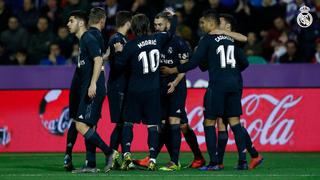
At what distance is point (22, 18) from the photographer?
21.8 m

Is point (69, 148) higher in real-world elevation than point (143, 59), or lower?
lower

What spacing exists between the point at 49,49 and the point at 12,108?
2.91 metres

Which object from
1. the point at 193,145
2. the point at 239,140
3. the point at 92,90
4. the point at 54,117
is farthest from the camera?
the point at 54,117

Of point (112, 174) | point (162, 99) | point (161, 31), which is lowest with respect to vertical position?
point (112, 174)

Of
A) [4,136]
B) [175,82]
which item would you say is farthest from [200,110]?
[175,82]

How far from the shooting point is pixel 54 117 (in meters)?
17.6

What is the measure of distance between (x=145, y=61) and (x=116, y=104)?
107cm

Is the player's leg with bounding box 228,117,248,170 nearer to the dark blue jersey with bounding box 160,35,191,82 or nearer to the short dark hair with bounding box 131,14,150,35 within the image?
the dark blue jersey with bounding box 160,35,191,82

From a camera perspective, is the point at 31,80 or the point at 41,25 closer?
the point at 31,80

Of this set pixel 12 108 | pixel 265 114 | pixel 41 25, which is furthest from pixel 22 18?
pixel 265 114

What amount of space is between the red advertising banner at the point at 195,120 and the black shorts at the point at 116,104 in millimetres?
3621

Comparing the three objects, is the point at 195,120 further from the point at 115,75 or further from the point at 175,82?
the point at 115,75

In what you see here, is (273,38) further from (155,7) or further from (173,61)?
(173,61)

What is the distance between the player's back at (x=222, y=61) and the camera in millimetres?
13109
